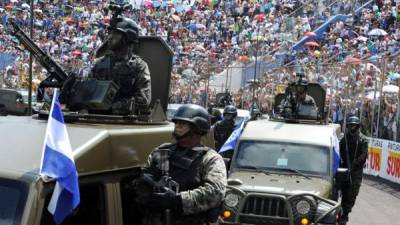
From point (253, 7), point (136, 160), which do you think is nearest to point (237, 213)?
point (136, 160)

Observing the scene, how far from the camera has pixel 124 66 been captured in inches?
212

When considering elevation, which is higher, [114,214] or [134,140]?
[134,140]

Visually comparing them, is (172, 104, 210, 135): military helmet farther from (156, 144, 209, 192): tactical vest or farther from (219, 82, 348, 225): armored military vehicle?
(219, 82, 348, 225): armored military vehicle

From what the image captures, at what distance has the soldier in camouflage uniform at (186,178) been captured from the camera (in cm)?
355

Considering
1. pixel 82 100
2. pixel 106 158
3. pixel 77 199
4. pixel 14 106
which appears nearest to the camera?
pixel 77 199

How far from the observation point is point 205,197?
3699 mm

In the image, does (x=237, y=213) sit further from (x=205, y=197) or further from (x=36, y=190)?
(x=36, y=190)

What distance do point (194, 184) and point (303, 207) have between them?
4.09 meters

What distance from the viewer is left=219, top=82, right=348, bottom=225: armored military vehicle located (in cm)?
763

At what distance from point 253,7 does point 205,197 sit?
127ft

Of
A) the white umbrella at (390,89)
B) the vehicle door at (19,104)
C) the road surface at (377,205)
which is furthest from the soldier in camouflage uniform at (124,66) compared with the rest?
the vehicle door at (19,104)

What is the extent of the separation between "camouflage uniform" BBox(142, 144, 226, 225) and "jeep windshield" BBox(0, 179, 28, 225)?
2.72 ft

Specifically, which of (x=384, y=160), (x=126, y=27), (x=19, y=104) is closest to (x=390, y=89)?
(x=384, y=160)

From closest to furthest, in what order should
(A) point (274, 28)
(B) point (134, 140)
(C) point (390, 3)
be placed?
(B) point (134, 140) < (C) point (390, 3) < (A) point (274, 28)
